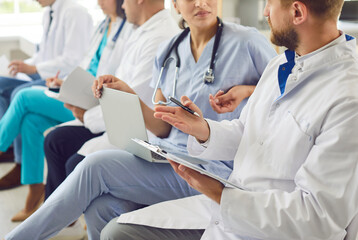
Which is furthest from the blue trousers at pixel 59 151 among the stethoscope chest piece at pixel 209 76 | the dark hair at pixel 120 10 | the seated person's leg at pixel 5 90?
the seated person's leg at pixel 5 90

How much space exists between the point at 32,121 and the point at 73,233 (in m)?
0.69

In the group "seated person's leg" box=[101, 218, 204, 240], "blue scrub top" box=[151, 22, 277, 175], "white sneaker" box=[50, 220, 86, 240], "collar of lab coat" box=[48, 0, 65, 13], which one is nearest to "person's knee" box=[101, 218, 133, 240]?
"seated person's leg" box=[101, 218, 204, 240]

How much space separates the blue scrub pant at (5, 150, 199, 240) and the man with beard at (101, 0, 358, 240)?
0.65 ft

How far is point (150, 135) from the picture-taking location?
1747mm

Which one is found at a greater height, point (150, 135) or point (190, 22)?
point (190, 22)

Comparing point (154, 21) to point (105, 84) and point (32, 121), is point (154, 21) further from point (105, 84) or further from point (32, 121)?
point (32, 121)

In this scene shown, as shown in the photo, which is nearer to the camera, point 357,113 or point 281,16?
point 357,113

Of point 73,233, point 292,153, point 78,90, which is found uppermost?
point 292,153

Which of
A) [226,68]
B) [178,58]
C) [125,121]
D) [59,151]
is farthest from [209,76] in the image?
[59,151]

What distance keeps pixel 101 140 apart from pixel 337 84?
1081 millimetres

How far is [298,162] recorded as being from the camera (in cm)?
100

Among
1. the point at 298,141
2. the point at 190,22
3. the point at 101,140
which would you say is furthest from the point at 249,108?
the point at 101,140

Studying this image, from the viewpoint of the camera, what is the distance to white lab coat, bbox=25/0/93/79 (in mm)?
2801

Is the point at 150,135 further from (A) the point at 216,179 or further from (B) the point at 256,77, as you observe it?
(A) the point at 216,179
